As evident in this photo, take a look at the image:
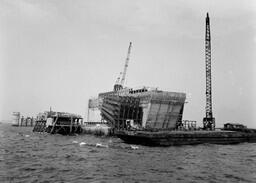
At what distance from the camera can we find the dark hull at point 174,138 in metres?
72.4

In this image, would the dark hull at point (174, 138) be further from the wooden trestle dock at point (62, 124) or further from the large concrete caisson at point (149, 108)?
the wooden trestle dock at point (62, 124)

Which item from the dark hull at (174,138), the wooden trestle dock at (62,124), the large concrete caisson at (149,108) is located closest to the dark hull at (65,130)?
the wooden trestle dock at (62,124)

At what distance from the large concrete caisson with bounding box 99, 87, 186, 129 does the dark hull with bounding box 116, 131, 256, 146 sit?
31730mm

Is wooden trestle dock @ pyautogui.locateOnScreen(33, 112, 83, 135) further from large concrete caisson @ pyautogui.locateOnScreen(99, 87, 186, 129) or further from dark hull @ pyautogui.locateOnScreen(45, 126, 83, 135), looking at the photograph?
large concrete caisson @ pyautogui.locateOnScreen(99, 87, 186, 129)

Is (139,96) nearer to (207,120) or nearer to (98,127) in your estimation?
(98,127)

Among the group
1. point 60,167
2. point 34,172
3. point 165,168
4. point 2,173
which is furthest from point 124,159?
point 2,173

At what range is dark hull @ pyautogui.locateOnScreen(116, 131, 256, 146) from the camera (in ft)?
238

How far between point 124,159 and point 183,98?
268ft

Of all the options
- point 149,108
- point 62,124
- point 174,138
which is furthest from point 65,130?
point 174,138

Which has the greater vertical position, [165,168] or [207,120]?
[207,120]

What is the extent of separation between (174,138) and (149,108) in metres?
40.2

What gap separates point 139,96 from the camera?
12288 centimetres

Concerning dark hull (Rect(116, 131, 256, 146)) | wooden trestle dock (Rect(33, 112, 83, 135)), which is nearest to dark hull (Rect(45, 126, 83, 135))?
wooden trestle dock (Rect(33, 112, 83, 135))

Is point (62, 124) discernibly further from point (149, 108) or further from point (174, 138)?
point (174, 138)
